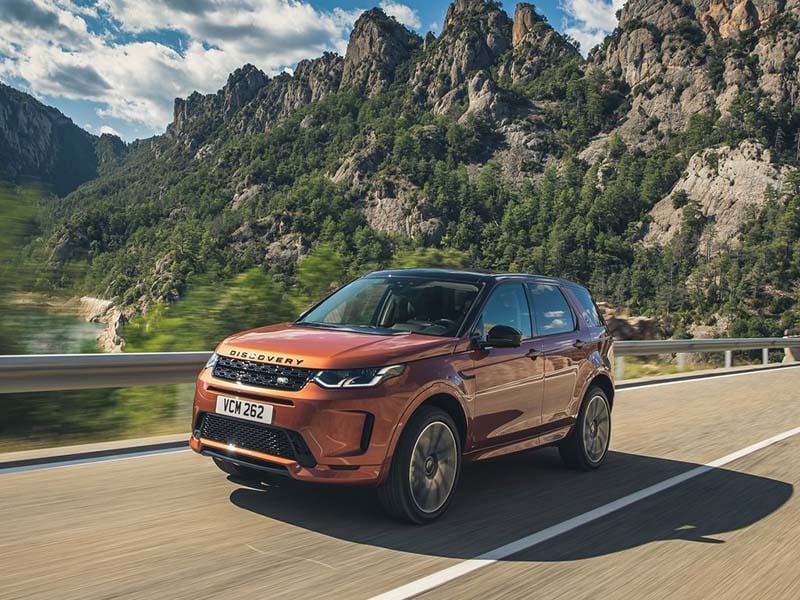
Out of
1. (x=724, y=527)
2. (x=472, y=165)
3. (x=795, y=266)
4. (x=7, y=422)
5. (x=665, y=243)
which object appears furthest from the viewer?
(x=472, y=165)

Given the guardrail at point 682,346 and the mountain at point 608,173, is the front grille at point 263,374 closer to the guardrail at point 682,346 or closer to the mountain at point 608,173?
the guardrail at point 682,346

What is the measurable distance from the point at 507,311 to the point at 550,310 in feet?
2.45

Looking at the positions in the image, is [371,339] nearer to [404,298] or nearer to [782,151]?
[404,298]

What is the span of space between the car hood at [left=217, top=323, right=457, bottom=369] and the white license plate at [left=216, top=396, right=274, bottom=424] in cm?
26

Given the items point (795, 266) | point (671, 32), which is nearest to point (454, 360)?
point (795, 266)

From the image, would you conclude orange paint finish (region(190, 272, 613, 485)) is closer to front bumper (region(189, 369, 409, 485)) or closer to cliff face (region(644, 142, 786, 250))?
front bumper (region(189, 369, 409, 485))

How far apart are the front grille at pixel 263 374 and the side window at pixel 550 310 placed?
2.39 metres

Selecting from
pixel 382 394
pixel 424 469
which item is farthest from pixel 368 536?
pixel 382 394

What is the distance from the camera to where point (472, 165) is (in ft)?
579

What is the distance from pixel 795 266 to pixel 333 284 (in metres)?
122

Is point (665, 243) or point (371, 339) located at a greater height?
point (665, 243)

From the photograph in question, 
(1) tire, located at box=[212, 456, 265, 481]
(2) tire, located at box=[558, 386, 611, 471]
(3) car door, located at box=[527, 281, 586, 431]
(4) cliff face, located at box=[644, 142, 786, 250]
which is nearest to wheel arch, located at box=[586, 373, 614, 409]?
(2) tire, located at box=[558, 386, 611, 471]

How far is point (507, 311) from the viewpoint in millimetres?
5801

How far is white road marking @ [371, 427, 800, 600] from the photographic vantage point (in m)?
3.69
